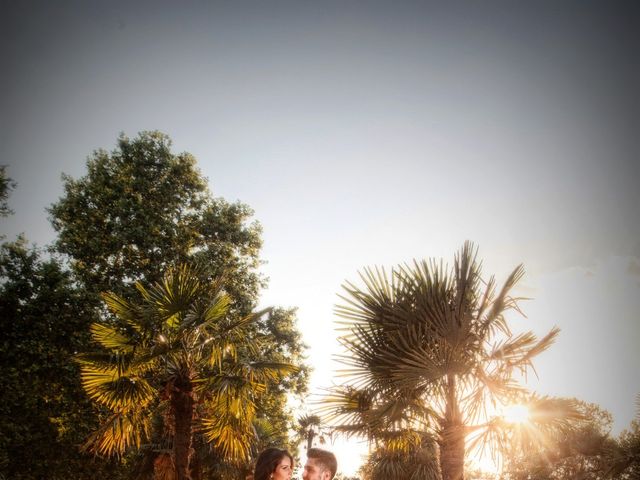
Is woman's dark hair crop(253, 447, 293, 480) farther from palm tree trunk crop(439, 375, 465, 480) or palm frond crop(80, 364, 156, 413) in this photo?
palm frond crop(80, 364, 156, 413)

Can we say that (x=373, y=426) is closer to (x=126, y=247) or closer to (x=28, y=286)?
(x=126, y=247)

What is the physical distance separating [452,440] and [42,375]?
1188 centimetres

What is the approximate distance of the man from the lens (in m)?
4.13

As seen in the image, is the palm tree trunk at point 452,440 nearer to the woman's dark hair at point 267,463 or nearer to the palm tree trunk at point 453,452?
the palm tree trunk at point 453,452

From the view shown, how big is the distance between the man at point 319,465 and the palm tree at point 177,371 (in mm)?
2385

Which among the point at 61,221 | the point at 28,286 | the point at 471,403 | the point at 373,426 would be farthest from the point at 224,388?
the point at 61,221

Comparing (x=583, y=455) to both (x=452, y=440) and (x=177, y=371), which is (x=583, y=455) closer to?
(x=452, y=440)

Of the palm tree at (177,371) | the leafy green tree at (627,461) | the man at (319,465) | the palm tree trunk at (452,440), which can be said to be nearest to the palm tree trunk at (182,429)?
the palm tree at (177,371)

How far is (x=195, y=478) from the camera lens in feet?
30.9

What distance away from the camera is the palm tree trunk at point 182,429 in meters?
6.34

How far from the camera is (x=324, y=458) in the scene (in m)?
4.22

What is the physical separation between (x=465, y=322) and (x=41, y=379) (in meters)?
12.3

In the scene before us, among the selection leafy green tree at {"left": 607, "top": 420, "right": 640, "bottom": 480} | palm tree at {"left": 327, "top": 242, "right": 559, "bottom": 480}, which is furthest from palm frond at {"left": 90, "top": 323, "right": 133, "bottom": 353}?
leafy green tree at {"left": 607, "top": 420, "right": 640, "bottom": 480}

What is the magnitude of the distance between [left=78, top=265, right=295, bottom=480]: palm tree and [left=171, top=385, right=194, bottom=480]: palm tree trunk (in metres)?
0.02
